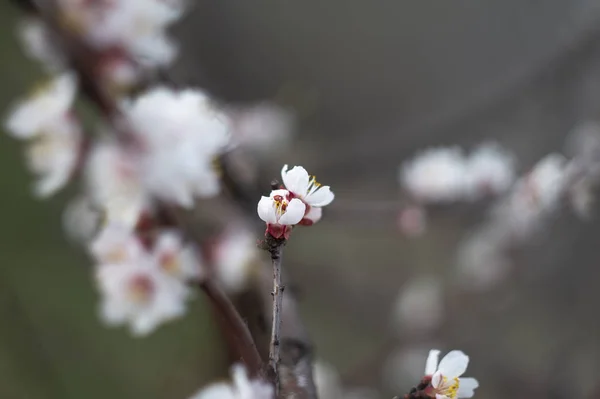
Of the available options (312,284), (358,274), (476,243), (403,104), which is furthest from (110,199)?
(403,104)

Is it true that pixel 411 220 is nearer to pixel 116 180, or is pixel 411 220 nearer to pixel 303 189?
pixel 116 180

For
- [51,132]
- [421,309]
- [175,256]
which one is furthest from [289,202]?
[421,309]

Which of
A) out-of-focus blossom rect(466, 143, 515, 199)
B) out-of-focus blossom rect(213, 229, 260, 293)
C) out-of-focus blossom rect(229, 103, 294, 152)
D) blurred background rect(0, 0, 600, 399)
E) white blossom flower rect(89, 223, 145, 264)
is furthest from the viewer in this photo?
out-of-focus blossom rect(229, 103, 294, 152)

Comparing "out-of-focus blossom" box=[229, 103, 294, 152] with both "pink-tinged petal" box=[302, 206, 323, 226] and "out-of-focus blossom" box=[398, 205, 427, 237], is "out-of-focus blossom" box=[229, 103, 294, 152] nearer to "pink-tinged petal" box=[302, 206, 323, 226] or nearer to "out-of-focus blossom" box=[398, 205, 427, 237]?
"out-of-focus blossom" box=[398, 205, 427, 237]

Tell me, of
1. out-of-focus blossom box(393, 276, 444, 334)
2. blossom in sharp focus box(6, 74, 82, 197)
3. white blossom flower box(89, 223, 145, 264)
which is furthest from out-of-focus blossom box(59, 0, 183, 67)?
out-of-focus blossom box(393, 276, 444, 334)

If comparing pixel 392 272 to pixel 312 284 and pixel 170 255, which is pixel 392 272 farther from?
pixel 170 255

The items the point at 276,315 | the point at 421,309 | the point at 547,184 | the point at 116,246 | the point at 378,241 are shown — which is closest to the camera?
the point at 276,315
